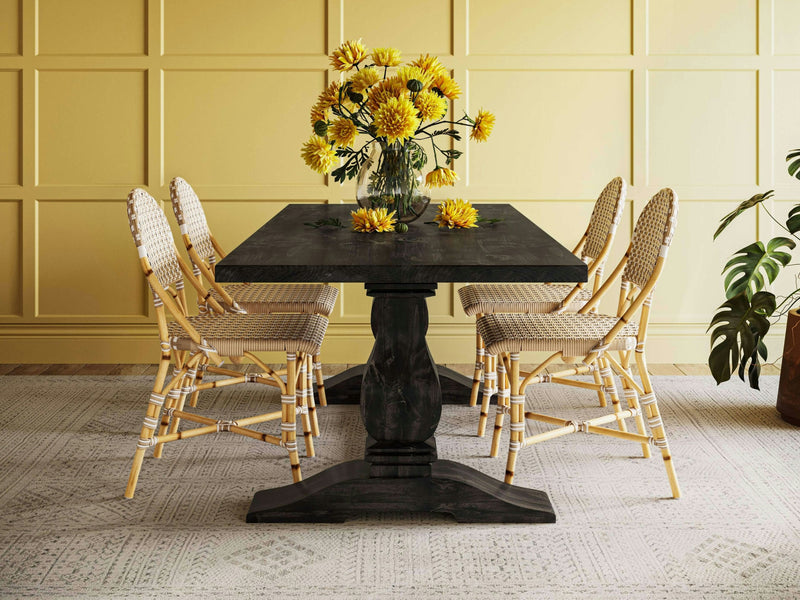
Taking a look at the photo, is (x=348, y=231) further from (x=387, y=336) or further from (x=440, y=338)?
(x=440, y=338)

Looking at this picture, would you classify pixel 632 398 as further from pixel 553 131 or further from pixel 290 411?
pixel 553 131

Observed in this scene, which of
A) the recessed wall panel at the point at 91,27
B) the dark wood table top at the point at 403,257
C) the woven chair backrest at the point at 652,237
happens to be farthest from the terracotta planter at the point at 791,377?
the recessed wall panel at the point at 91,27

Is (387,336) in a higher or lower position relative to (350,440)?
higher

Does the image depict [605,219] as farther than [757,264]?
No

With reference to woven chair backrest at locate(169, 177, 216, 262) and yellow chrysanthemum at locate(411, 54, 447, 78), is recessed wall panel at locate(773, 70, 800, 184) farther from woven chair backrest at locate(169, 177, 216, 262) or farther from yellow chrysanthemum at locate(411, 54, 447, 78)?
woven chair backrest at locate(169, 177, 216, 262)

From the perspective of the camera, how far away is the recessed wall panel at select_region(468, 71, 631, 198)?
4.62 m

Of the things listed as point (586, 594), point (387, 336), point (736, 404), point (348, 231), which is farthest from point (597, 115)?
point (586, 594)

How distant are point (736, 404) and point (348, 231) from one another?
195cm

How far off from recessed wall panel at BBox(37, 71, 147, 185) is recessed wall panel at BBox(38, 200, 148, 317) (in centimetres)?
16

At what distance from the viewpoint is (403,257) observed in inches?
99.3

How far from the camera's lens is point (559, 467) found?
10.3 ft

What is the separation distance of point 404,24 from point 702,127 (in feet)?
5.18

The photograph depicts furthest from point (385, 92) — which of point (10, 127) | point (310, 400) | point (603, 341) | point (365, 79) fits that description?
point (10, 127)

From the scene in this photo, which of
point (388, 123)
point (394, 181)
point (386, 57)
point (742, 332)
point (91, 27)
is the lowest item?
point (742, 332)
